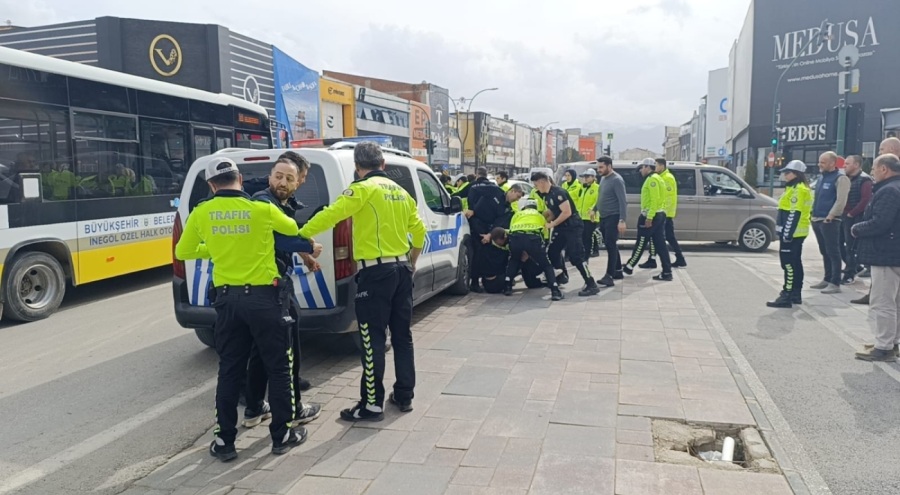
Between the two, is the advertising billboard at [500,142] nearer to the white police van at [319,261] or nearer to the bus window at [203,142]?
the bus window at [203,142]

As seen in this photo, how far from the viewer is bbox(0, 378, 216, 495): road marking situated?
3.77 meters

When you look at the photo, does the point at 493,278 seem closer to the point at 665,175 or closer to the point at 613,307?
the point at 613,307

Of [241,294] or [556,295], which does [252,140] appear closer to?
[556,295]

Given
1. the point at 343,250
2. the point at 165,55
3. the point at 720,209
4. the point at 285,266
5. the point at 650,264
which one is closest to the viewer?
the point at 285,266

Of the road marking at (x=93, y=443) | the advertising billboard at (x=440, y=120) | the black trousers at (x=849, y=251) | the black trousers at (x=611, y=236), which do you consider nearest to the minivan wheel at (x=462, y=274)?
the black trousers at (x=611, y=236)

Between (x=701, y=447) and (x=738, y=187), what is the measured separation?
11.1 metres

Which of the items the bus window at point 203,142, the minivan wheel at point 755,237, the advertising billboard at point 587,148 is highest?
the advertising billboard at point 587,148

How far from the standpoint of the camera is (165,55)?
23.3 metres

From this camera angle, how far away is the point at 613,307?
8070mm

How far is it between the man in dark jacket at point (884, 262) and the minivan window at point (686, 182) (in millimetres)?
8099

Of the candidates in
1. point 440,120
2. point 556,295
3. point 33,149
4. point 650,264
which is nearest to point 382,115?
point 440,120

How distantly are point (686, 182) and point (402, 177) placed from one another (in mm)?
9084

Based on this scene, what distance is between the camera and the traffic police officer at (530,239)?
863 cm

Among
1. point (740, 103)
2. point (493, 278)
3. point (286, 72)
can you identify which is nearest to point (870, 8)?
point (740, 103)
